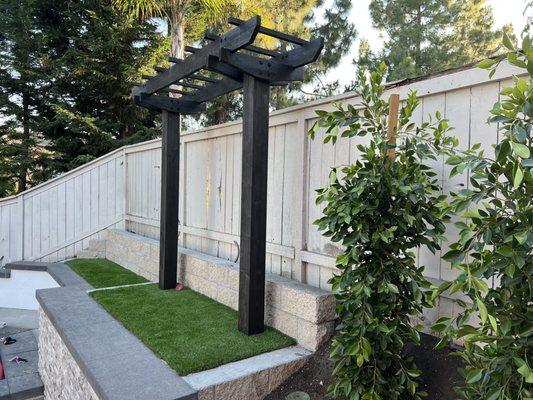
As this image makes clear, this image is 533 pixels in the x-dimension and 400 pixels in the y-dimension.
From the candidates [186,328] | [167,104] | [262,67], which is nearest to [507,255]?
[262,67]

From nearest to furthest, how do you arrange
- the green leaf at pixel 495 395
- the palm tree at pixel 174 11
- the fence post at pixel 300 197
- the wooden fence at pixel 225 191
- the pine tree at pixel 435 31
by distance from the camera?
the green leaf at pixel 495 395 < the wooden fence at pixel 225 191 < the fence post at pixel 300 197 < the palm tree at pixel 174 11 < the pine tree at pixel 435 31

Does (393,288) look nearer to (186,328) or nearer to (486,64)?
(486,64)

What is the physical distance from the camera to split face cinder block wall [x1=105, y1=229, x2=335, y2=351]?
246 centimetres

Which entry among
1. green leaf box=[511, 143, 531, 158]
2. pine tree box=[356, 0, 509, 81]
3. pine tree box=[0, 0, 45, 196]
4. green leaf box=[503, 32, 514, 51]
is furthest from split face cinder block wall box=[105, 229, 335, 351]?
pine tree box=[356, 0, 509, 81]

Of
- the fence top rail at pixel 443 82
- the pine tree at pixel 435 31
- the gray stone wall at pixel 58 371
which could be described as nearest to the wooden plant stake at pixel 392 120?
the fence top rail at pixel 443 82

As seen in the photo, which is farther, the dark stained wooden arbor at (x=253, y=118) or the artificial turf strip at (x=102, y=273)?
the artificial turf strip at (x=102, y=273)

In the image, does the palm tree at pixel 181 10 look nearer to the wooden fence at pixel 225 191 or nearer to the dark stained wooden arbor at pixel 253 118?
the wooden fence at pixel 225 191

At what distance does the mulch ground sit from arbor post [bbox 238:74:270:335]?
48 cm

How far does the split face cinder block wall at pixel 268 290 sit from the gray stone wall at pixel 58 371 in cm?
122

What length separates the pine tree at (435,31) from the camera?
Answer: 400 inches

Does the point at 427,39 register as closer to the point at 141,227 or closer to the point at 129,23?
the point at 129,23

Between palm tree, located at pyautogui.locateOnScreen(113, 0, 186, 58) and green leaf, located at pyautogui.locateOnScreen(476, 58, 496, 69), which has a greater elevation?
palm tree, located at pyautogui.locateOnScreen(113, 0, 186, 58)

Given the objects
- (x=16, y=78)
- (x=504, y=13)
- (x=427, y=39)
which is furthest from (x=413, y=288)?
(x=504, y=13)

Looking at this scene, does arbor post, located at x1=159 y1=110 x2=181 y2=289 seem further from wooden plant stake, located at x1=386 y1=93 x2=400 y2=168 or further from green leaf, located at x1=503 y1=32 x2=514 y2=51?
green leaf, located at x1=503 y1=32 x2=514 y2=51
